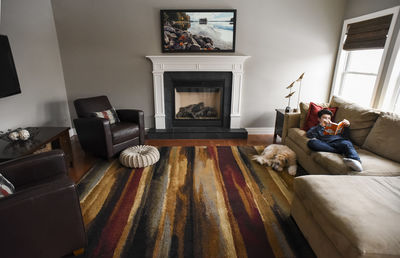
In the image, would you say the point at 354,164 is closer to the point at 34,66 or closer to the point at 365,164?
the point at 365,164

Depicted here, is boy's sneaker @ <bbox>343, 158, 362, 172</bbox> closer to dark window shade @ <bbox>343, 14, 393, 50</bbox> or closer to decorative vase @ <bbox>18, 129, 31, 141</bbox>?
dark window shade @ <bbox>343, 14, 393, 50</bbox>

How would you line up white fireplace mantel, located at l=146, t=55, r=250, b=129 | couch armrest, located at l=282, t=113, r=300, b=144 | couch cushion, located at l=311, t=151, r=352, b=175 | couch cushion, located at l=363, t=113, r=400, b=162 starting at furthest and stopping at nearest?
white fireplace mantel, located at l=146, t=55, r=250, b=129 < couch armrest, located at l=282, t=113, r=300, b=144 < couch cushion, located at l=363, t=113, r=400, b=162 < couch cushion, located at l=311, t=151, r=352, b=175

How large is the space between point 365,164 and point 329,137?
57 centimetres

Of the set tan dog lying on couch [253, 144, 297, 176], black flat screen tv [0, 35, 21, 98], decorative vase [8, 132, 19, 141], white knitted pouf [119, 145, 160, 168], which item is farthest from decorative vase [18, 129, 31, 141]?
tan dog lying on couch [253, 144, 297, 176]

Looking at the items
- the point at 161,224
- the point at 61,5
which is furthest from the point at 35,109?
the point at 161,224

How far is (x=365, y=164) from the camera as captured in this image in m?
2.18

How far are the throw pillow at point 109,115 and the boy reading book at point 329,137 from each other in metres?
2.79

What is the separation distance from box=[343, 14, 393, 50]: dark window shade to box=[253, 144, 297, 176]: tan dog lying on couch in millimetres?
1832

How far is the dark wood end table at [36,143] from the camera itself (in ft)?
7.32

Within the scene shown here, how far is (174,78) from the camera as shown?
Result: 4.02m

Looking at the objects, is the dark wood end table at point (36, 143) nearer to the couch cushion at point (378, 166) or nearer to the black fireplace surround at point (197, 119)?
the black fireplace surround at point (197, 119)

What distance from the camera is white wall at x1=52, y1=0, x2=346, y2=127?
3686mm

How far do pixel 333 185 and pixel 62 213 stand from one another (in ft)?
6.50

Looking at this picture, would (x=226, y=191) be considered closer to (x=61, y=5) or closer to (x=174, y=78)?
(x=174, y=78)
